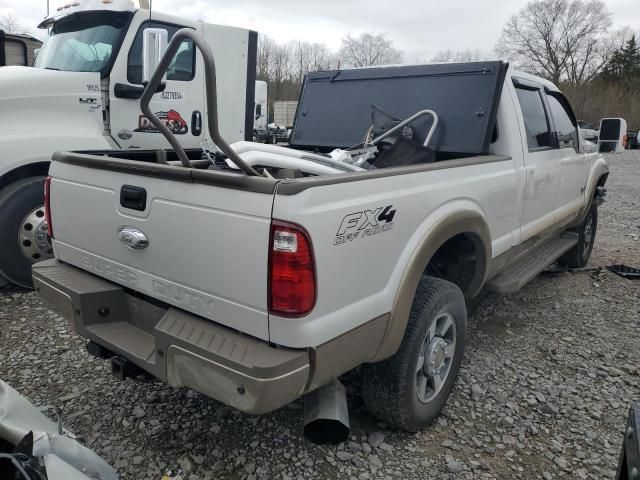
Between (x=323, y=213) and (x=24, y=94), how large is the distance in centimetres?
396

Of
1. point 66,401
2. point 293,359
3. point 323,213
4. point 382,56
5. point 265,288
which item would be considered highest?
point 382,56

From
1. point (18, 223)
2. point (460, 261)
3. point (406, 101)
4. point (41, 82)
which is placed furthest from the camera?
point (41, 82)

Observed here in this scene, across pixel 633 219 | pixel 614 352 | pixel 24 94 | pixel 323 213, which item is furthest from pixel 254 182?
pixel 633 219

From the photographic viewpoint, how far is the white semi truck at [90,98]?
454cm

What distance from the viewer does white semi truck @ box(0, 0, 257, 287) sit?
4.54 m

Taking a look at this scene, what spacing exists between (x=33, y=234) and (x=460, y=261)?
365 cm

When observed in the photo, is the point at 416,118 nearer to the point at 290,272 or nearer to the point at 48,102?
the point at 290,272

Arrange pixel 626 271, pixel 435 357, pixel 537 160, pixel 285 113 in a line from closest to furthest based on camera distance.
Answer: pixel 435 357 → pixel 537 160 → pixel 626 271 → pixel 285 113

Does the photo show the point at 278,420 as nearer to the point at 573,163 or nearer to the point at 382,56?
the point at 573,163

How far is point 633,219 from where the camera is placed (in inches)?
362

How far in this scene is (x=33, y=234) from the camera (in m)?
4.59

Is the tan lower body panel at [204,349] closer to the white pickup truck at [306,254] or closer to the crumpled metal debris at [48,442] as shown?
the white pickup truck at [306,254]

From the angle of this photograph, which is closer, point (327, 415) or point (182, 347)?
point (182, 347)

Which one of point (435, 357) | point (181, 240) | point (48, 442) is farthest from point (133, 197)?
point (435, 357)
